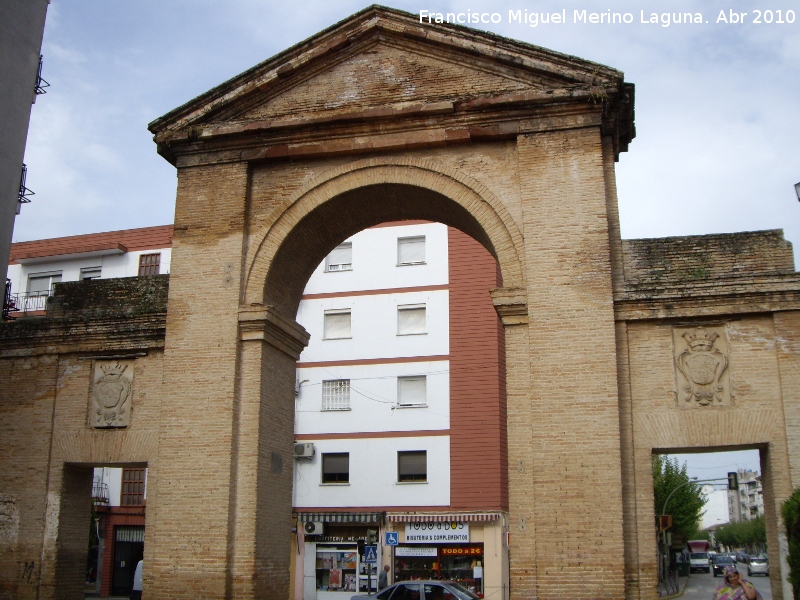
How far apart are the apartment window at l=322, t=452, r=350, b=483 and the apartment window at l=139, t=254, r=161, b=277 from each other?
34.5 feet

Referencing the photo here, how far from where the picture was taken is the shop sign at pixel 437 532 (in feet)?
78.1

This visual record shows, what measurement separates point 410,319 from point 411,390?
2254 millimetres

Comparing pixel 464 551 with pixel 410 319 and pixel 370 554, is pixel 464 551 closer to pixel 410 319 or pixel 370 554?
pixel 370 554

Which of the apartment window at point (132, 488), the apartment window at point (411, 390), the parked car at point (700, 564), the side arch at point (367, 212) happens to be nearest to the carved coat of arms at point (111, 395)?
the side arch at point (367, 212)

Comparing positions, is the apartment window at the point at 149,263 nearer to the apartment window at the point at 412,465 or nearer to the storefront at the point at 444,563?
the apartment window at the point at 412,465

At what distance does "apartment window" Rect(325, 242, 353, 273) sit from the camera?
27.5 meters

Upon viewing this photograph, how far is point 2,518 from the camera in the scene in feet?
43.7

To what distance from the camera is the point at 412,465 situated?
25.0 m

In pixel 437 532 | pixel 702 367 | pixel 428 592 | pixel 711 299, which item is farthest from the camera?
pixel 437 532

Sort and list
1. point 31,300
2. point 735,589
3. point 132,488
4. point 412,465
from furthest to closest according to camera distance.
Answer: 1. point 31,300
2. point 132,488
3. point 412,465
4. point 735,589

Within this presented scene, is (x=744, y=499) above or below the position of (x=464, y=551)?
above

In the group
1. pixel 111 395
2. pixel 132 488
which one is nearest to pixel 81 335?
pixel 111 395

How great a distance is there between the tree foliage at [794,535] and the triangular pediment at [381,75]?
19.9 feet

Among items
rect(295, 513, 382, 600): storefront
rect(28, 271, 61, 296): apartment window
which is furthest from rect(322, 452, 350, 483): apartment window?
rect(28, 271, 61, 296): apartment window
